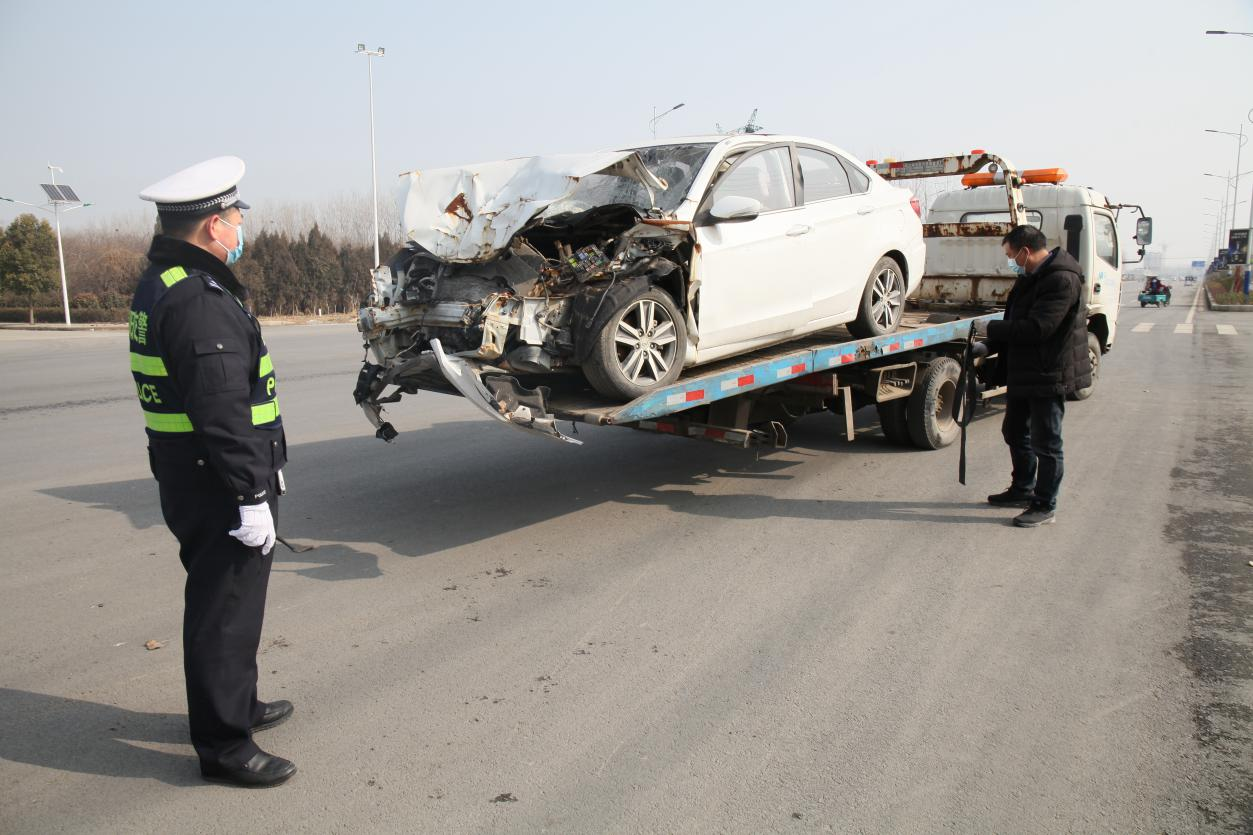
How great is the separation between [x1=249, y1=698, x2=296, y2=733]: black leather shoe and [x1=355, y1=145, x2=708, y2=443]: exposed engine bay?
6.54ft

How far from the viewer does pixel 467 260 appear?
5570mm

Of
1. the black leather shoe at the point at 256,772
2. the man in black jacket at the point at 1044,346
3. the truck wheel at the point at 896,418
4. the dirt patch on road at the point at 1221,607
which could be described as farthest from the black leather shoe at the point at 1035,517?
the black leather shoe at the point at 256,772

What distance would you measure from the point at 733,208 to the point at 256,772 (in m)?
4.08

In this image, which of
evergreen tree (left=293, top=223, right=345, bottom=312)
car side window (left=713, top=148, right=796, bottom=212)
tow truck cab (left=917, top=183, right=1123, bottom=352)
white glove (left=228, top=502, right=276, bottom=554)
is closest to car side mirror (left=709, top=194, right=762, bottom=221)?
car side window (left=713, top=148, right=796, bottom=212)

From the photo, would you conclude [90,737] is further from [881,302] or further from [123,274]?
[123,274]

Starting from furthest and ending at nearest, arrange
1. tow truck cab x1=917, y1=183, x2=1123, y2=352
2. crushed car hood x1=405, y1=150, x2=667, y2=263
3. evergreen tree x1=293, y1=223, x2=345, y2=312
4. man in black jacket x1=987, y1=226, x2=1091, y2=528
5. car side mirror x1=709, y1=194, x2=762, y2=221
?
evergreen tree x1=293, y1=223, x2=345, y2=312
tow truck cab x1=917, y1=183, x2=1123, y2=352
man in black jacket x1=987, y1=226, x2=1091, y2=528
car side mirror x1=709, y1=194, x2=762, y2=221
crushed car hood x1=405, y1=150, x2=667, y2=263

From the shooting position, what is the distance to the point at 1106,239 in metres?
11.2

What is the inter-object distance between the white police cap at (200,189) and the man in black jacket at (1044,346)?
4953mm

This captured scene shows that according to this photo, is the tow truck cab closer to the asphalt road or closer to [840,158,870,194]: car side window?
the asphalt road

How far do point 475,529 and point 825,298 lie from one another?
124 inches

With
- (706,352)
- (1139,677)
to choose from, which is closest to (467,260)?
(706,352)

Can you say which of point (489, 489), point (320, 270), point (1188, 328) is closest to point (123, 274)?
point (320, 270)

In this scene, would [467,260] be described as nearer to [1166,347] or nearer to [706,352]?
[706,352]

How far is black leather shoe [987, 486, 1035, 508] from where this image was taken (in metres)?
6.49
